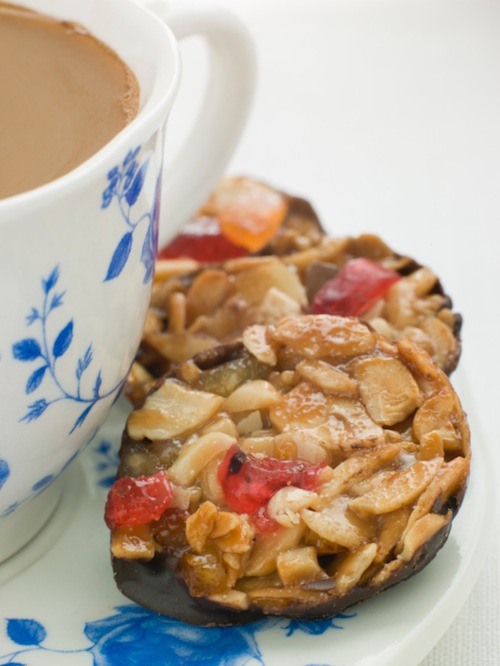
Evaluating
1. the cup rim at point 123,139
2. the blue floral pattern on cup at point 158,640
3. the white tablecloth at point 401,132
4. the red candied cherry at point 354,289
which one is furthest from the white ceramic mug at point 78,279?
the white tablecloth at point 401,132

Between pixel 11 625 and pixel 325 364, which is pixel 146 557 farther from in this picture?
pixel 325 364

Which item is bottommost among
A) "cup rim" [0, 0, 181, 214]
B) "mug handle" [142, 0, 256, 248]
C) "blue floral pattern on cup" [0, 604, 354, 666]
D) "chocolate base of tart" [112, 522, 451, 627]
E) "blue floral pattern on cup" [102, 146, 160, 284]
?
"blue floral pattern on cup" [0, 604, 354, 666]

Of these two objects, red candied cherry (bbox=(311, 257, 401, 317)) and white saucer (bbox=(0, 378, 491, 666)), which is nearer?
white saucer (bbox=(0, 378, 491, 666))

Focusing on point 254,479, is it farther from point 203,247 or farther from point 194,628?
point 203,247

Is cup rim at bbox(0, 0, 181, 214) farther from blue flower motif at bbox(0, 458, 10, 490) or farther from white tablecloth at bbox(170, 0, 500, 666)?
white tablecloth at bbox(170, 0, 500, 666)

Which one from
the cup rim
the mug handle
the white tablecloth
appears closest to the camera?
the cup rim

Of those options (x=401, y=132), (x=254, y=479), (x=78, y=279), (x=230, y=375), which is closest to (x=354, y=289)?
(x=230, y=375)

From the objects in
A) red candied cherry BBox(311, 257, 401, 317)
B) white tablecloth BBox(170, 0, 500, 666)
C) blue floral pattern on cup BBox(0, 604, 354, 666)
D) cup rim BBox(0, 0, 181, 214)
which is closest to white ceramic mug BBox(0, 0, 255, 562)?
cup rim BBox(0, 0, 181, 214)
